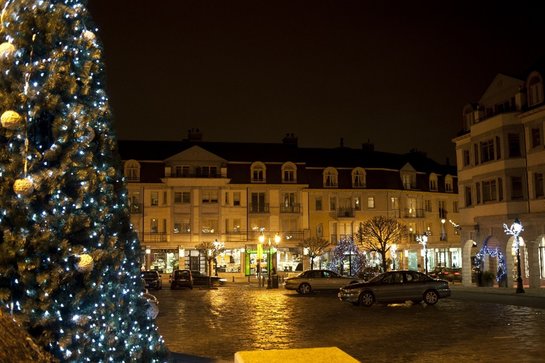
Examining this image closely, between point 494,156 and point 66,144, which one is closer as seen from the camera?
point 66,144

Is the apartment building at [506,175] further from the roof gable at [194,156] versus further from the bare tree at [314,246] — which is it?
the roof gable at [194,156]

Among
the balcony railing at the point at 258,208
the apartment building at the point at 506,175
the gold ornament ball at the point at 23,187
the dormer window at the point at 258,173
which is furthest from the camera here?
the dormer window at the point at 258,173

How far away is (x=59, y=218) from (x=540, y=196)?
34930 mm

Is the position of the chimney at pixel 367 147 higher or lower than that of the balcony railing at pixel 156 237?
higher

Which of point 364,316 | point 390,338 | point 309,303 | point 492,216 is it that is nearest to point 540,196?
point 492,216

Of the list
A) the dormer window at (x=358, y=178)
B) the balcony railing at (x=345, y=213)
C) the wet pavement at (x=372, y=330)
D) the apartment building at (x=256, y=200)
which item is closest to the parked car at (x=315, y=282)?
the wet pavement at (x=372, y=330)

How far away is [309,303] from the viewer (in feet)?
97.0

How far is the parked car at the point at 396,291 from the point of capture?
26.8 m

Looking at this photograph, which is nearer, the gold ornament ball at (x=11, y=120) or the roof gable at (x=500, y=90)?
the gold ornament ball at (x=11, y=120)

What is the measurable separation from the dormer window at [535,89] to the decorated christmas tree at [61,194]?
3426 centimetres

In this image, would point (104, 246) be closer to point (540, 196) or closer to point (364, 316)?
point (364, 316)

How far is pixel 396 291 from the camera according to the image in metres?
26.8

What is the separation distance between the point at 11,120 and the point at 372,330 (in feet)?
47.0

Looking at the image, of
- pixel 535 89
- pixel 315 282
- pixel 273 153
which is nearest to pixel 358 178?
pixel 273 153
